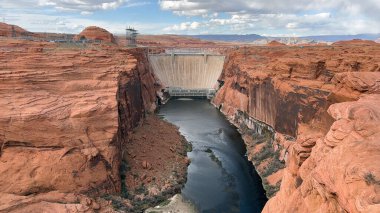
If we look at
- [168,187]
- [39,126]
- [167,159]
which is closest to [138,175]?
[168,187]

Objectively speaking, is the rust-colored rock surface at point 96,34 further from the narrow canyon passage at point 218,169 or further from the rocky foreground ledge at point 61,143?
the rocky foreground ledge at point 61,143

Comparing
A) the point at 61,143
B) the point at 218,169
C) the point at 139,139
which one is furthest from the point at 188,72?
the point at 61,143

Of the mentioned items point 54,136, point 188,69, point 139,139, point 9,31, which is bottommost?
point 139,139

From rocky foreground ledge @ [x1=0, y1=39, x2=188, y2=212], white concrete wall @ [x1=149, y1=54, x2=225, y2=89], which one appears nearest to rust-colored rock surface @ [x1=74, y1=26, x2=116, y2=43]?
white concrete wall @ [x1=149, y1=54, x2=225, y2=89]

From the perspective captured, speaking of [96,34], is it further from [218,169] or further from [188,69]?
[218,169]

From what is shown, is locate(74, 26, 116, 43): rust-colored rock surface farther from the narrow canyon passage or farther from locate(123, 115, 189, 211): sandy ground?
locate(123, 115, 189, 211): sandy ground

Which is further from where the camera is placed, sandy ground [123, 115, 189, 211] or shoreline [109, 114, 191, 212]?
sandy ground [123, 115, 189, 211]

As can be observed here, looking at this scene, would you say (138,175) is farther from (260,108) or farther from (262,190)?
(260,108)
